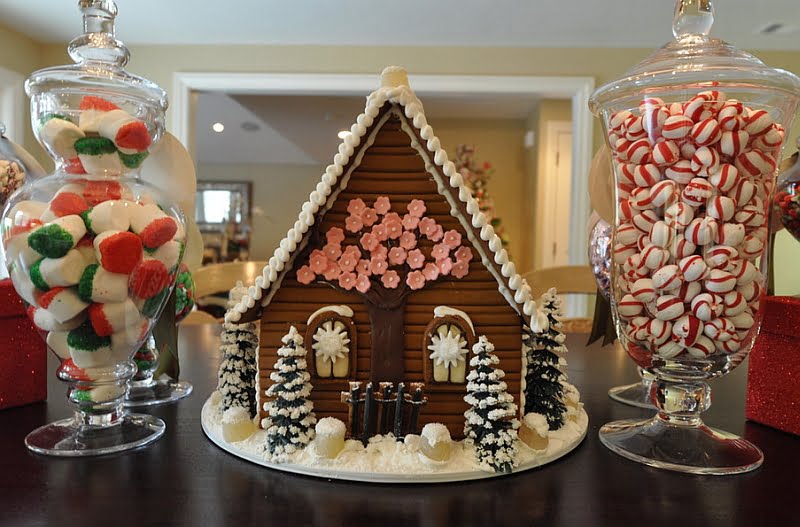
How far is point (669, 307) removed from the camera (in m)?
0.67

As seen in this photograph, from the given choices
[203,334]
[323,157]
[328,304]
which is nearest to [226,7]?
[203,334]

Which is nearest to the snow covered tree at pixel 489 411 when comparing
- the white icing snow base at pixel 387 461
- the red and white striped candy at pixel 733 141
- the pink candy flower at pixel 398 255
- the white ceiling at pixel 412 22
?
the white icing snow base at pixel 387 461

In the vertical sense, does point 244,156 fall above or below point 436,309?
above

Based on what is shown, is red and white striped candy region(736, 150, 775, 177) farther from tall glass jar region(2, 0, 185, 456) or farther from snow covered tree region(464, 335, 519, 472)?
tall glass jar region(2, 0, 185, 456)

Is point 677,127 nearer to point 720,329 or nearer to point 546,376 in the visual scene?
point 720,329

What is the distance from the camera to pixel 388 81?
72 cm

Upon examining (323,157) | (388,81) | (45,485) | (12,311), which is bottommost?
(45,485)

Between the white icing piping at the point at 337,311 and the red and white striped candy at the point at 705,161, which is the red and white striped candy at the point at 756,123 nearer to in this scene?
the red and white striped candy at the point at 705,161

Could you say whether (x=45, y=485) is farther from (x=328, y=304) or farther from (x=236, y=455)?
(x=328, y=304)

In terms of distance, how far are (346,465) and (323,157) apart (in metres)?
7.06

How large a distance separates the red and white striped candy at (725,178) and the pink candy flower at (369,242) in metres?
0.37

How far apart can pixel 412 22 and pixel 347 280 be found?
122 inches

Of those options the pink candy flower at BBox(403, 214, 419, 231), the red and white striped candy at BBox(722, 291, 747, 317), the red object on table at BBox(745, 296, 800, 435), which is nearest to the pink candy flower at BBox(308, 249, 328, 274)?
the pink candy flower at BBox(403, 214, 419, 231)

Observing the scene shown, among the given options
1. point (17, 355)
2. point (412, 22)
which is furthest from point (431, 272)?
point (412, 22)
